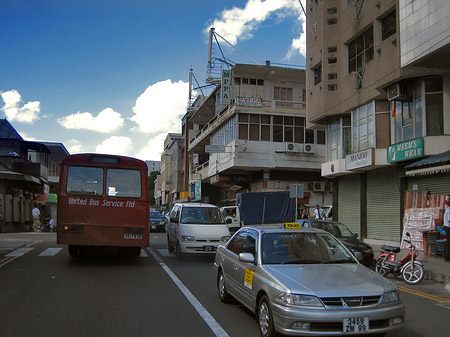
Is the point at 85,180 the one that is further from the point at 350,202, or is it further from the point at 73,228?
the point at 350,202

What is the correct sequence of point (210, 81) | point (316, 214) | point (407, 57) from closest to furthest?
point (407, 57) < point (316, 214) < point (210, 81)

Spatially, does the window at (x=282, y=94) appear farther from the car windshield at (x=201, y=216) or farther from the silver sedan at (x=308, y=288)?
the silver sedan at (x=308, y=288)

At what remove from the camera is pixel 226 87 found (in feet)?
119

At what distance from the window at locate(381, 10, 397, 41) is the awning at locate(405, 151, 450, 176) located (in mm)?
6434

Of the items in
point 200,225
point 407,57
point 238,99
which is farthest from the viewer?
point 238,99

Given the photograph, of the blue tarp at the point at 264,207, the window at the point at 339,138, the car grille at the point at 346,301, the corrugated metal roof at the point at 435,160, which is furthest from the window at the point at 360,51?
the car grille at the point at 346,301

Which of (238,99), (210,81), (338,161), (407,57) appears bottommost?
(338,161)

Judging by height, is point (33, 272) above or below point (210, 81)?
below

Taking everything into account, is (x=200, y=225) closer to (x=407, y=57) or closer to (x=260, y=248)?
(x=260, y=248)

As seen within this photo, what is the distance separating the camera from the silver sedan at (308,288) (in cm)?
478

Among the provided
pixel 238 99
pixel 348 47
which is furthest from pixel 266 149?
pixel 348 47

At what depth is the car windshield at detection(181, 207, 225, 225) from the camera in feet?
48.5

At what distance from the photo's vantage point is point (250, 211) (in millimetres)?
25688

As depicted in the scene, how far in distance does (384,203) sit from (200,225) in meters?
10.6
